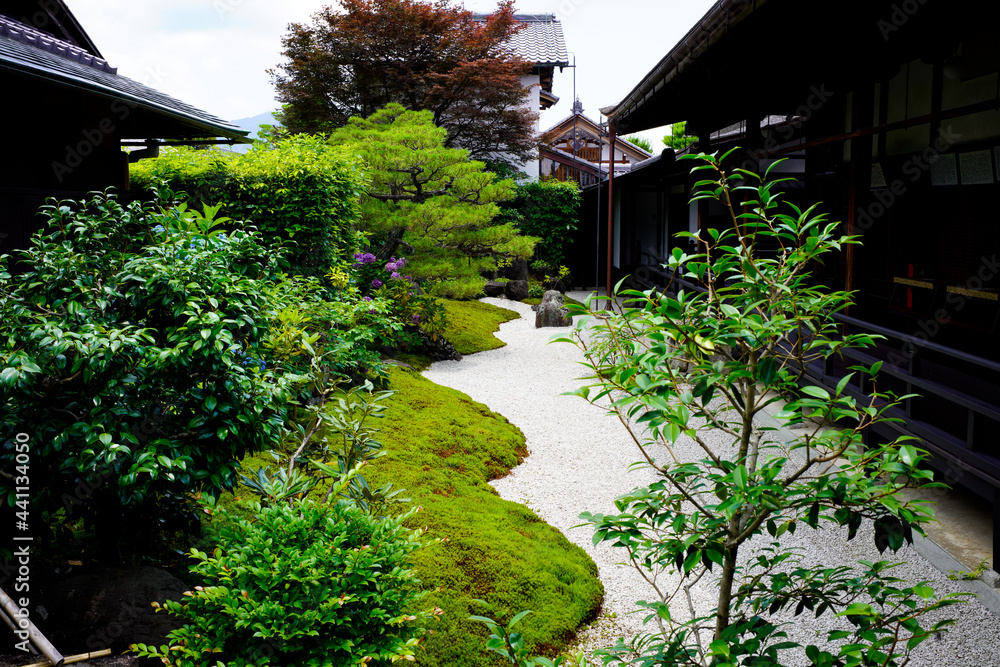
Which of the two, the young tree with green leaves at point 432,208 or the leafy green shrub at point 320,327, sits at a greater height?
the young tree with green leaves at point 432,208

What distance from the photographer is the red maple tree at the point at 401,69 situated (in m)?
17.9

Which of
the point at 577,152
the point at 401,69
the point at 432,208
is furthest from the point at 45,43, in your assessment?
the point at 577,152

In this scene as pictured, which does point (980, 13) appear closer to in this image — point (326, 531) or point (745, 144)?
point (745, 144)

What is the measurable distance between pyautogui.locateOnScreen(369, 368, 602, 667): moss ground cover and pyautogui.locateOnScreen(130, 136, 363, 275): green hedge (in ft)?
6.78

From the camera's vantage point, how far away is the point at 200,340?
2715 millimetres

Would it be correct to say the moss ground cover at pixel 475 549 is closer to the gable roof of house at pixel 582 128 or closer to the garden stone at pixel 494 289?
the garden stone at pixel 494 289

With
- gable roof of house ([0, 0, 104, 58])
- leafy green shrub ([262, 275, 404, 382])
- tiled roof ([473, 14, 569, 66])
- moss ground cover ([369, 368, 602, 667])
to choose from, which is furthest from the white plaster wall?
moss ground cover ([369, 368, 602, 667])

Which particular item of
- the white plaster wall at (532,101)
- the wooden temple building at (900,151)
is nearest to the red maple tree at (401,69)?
the white plaster wall at (532,101)

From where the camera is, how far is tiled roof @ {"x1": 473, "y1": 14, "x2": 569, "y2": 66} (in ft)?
78.7

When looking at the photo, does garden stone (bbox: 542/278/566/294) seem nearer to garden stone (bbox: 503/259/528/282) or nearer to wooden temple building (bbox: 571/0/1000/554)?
garden stone (bbox: 503/259/528/282)

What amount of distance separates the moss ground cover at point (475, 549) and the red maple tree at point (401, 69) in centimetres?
1381

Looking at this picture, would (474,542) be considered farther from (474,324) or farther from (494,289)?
(494,289)

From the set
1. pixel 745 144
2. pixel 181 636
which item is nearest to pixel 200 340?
pixel 181 636

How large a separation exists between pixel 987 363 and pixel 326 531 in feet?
12.3
